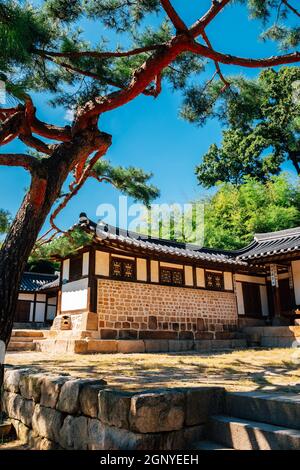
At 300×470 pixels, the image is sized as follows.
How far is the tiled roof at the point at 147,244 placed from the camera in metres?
11.9

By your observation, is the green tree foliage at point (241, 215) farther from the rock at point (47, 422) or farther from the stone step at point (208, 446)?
the stone step at point (208, 446)

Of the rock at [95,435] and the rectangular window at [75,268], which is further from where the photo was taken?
the rectangular window at [75,268]

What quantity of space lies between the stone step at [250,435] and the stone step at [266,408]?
2.7 inches

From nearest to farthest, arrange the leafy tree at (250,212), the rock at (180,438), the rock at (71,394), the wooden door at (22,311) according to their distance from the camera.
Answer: the rock at (180,438) → the rock at (71,394) → the wooden door at (22,311) → the leafy tree at (250,212)

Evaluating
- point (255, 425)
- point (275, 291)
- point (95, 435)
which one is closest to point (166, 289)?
point (275, 291)

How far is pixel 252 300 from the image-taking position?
17.5 metres

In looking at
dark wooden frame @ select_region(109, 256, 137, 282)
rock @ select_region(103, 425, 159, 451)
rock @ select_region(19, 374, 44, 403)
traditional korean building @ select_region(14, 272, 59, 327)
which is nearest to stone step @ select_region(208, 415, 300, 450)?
rock @ select_region(103, 425, 159, 451)

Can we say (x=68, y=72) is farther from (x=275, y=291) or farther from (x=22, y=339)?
(x=275, y=291)

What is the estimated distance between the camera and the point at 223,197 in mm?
28422

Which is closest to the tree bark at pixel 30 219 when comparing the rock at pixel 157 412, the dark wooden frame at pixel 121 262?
the rock at pixel 157 412

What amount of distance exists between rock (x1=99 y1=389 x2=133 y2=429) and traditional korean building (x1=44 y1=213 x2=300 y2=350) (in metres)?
8.26

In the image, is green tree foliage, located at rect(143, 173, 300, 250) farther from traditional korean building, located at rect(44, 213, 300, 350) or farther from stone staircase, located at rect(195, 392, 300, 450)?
stone staircase, located at rect(195, 392, 300, 450)

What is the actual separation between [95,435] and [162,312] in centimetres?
1069
